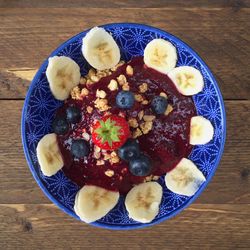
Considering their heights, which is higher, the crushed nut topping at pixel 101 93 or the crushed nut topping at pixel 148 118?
the crushed nut topping at pixel 101 93

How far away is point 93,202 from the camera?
1.00m

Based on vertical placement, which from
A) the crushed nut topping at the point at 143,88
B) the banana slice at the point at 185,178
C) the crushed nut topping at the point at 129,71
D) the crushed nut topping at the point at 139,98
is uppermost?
the crushed nut topping at the point at 129,71

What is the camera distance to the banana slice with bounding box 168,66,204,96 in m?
1.00

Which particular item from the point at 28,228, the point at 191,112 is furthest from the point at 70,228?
the point at 191,112

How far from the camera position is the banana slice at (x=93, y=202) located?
0.98m

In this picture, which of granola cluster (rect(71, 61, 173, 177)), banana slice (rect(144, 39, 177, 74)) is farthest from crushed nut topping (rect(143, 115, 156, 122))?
banana slice (rect(144, 39, 177, 74))

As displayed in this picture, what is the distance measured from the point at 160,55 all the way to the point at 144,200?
1.00 ft

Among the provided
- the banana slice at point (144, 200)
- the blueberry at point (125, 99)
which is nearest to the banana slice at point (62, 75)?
the blueberry at point (125, 99)

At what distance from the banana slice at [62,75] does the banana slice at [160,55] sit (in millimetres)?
152

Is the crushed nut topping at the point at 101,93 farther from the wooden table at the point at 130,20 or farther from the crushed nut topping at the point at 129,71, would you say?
the wooden table at the point at 130,20

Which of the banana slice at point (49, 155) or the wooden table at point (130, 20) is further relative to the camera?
the wooden table at point (130, 20)

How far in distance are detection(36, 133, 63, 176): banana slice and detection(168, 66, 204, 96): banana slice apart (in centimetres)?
28

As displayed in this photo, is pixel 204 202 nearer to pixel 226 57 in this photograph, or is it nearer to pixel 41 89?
pixel 226 57

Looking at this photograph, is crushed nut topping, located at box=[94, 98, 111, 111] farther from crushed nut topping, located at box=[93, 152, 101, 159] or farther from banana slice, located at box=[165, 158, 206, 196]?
banana slice, located at box=[165, 158, 206, 196]
